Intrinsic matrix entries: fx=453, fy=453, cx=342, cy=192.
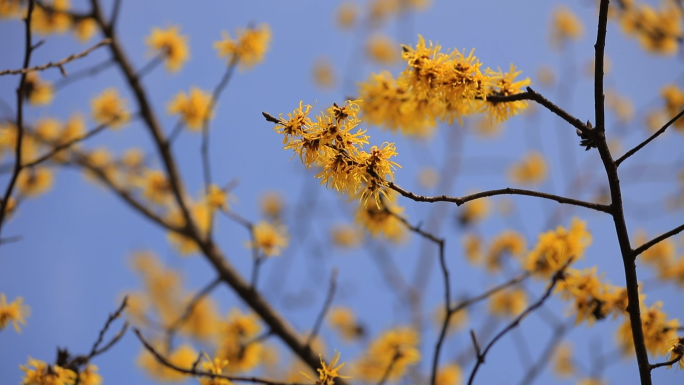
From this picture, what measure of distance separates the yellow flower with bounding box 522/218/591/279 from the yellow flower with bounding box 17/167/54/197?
426 centimetres

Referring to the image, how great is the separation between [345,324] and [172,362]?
2.41 metres

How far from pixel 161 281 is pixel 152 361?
3.64m

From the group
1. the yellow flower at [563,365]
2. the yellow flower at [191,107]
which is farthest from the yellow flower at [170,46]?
the yellow flower at [563,365]

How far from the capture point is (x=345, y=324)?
→ 5305 millimetres

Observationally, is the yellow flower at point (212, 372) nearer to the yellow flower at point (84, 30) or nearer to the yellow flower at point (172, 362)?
the yellow flower at point (172, 362)

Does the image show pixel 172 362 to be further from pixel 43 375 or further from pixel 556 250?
pixel 556 250

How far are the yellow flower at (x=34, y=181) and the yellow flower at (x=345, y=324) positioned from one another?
3377 millimetres

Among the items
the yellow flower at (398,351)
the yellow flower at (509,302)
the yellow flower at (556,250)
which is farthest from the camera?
the yellow flower at (509,302)

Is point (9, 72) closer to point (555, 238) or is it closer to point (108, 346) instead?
point (108, 346)

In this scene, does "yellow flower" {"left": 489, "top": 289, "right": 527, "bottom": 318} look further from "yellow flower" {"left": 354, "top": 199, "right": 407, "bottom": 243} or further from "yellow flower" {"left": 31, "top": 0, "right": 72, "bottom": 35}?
"yellow flower" {"left": 31, "top": 0, "right": 72, "bottom": 35}

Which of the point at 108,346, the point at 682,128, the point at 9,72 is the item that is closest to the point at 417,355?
the point at 108,346

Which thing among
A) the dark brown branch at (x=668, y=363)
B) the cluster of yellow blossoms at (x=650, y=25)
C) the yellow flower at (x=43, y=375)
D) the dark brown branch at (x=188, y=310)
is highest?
the cluster of yellow blossoms at (x=650, y=25)

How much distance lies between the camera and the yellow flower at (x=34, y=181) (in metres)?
4.20

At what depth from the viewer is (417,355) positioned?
2.96m
